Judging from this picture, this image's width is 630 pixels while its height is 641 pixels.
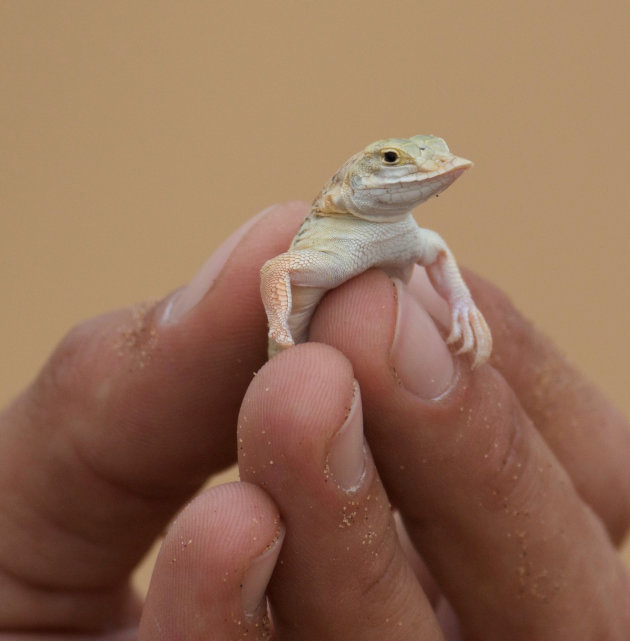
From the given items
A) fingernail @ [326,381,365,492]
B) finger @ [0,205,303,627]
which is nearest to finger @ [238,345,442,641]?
fingernail @ [326,381,365,492]

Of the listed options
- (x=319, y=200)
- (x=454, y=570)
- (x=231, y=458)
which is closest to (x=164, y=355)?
(x=231, y=458)

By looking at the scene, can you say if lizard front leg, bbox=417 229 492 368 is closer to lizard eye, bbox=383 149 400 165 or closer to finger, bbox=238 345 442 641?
lizard eye, bbox=383 149 400 165

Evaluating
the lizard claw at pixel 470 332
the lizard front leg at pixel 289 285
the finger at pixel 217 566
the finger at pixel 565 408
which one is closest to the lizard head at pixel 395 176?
the lizard front leg at pixel 289 285

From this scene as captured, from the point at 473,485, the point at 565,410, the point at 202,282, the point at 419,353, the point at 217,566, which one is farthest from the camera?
the point at 565,410

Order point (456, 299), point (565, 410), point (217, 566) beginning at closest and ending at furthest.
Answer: point (217, 566), point (456, 299), point (565, 410)

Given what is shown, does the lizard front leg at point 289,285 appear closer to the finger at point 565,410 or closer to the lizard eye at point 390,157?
the lizard eye at point 390,157

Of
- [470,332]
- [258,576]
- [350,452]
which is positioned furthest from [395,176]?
[258,576]

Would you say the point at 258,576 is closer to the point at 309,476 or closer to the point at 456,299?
the point at 309,476

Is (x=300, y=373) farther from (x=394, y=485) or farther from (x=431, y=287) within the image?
(x=431, y=287)
